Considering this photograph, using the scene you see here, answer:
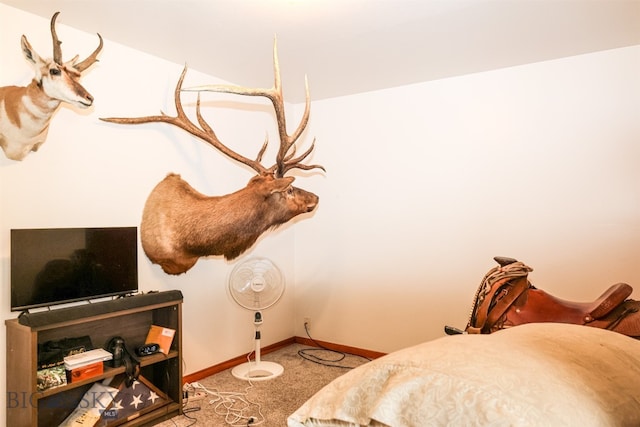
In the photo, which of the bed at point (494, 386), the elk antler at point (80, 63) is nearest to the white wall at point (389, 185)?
the elk antler at point (80, 63)

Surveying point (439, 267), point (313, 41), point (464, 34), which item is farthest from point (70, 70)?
point (439, 267)

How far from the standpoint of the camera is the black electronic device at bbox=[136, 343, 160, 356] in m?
2.50

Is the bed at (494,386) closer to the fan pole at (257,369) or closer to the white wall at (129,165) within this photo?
the white wall at (129,165)

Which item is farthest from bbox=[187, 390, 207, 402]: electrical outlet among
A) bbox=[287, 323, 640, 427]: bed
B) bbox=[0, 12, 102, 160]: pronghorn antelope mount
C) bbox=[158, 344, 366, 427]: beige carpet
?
bbox=[287, 323, 640, 427]: bed

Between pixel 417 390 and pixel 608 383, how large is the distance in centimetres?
39

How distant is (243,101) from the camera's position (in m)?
3.66

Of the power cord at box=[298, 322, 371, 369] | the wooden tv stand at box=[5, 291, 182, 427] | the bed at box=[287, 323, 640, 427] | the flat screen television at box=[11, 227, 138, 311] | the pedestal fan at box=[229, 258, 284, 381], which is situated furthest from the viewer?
the power cord at box=[298, 322, 371, 369]

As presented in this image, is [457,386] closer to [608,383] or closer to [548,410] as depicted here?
[548,410]

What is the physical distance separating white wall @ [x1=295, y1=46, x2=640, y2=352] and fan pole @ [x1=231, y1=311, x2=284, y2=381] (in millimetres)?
794

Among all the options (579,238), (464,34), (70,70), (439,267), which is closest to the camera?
(70,70)

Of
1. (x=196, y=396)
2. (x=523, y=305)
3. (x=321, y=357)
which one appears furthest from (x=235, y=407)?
(x=523, y=305)

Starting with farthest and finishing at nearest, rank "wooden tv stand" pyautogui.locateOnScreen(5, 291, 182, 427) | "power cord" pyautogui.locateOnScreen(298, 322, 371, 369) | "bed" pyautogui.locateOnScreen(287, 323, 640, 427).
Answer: "power cord" pyautogui.locateOnScreen(298, 322, 371, 369) → "wooden tv stand" pyautogui.locateOnScreen(5, 291, 182, 427) → "bed" pyautogui.locateOnScreen(287, 323, 640, 427)

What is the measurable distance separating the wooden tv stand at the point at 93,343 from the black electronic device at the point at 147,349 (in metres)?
0.03

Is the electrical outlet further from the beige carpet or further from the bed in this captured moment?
the bed
